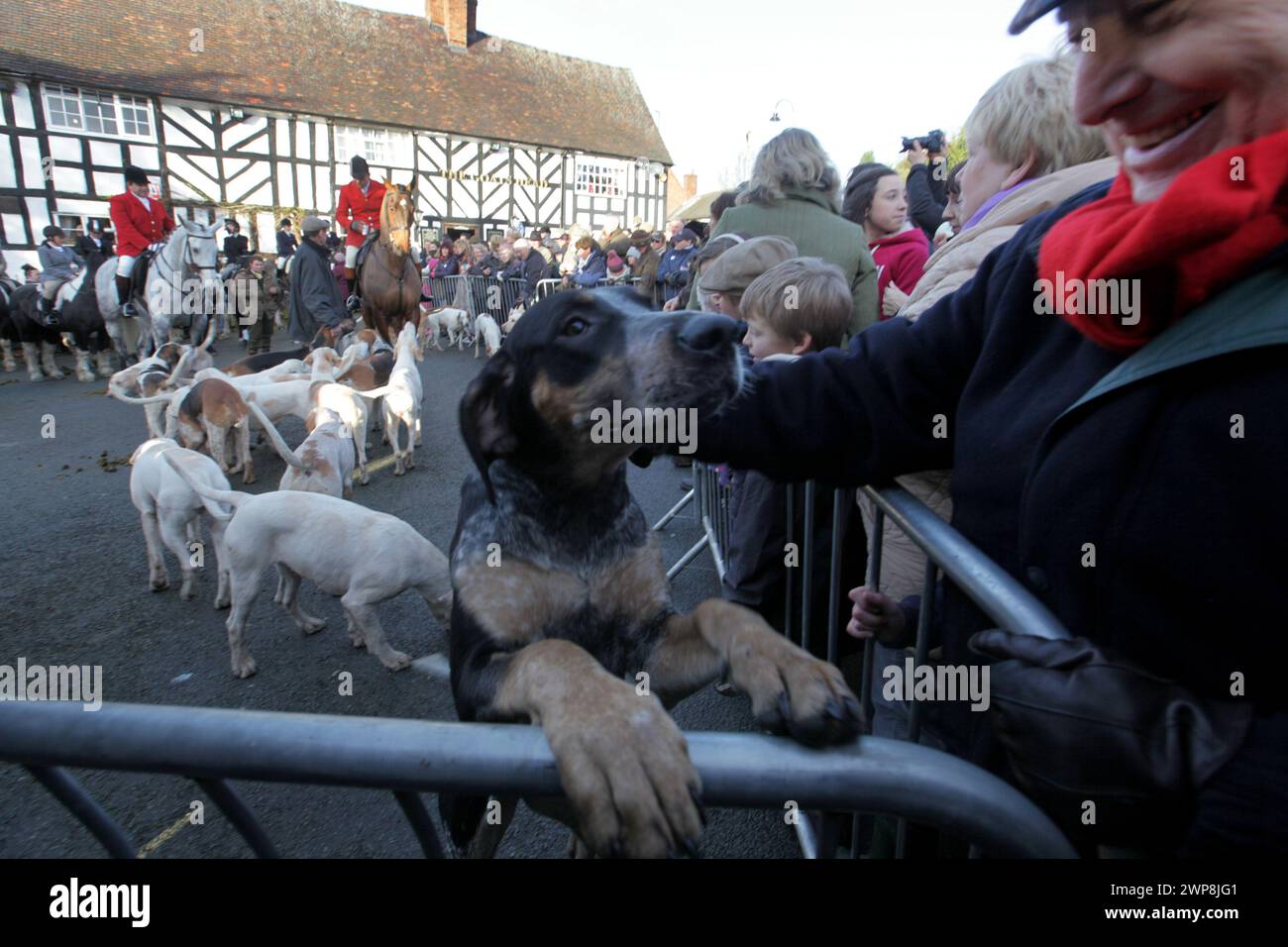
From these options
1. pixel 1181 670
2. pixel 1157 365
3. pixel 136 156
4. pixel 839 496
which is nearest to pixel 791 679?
pixel 1181 670

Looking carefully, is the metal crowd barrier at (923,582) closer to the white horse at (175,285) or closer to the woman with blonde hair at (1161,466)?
the woman with blonde hair at (1161,466)

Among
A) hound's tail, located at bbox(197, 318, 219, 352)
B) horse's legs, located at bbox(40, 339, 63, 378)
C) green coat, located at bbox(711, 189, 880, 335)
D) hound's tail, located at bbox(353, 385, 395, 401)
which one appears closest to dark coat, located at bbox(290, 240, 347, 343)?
hound's tail, located at bbox(197, 318, 219, 352)

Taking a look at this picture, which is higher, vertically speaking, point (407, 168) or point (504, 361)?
point (407, 168)

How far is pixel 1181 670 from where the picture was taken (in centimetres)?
98

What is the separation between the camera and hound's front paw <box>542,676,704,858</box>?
1090mm

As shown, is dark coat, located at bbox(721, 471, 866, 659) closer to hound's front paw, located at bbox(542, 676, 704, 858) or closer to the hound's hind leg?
hound's front paw, located at bbox(542, 676, 704, 858)

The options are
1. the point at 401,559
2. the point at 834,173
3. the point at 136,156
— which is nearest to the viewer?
the point at 401,559

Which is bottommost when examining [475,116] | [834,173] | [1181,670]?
[1181,670]

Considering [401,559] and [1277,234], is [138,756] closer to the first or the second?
[1277,234]

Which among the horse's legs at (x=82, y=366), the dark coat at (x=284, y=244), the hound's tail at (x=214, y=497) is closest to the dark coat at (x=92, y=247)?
the horse's legs at (x=82, y=366)

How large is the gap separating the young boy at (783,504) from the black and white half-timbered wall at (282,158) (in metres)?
21.7

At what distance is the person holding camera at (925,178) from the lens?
7.29m

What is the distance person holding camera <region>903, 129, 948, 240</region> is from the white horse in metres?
12.0
